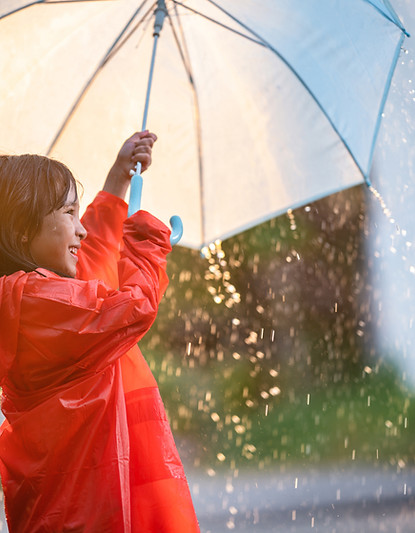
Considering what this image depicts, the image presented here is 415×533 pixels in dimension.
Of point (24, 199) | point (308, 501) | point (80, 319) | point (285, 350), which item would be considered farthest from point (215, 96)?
point (285, 350)

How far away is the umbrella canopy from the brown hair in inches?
18.9

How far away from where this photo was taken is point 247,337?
30.7 feet

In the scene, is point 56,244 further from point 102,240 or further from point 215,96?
point 215,96

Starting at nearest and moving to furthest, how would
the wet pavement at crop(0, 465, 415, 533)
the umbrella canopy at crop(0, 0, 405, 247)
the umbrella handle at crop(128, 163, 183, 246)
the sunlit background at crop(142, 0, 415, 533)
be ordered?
the umbrella handle at crop(128, 163, 183, 246), the umbrella canopy at crop(0, 0, 405, 247), the wet pavement at crop(0, 465, 415, 533), the sunlit background at crop(142, 0, 415, 533)

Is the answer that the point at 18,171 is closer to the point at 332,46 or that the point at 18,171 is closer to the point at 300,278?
the point at 332,46

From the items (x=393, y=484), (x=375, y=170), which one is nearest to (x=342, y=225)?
(x=375, y=170)

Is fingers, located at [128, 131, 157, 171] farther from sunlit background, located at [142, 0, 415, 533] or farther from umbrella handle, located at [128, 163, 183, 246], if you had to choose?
sunlit background, located at [142, 0, 415, 533]

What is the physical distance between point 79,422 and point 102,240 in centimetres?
48

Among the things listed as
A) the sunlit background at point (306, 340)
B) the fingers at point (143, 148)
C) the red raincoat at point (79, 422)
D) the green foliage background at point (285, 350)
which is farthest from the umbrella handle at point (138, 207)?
the green foliage background at point (285, 350)

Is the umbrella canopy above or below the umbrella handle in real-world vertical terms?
above

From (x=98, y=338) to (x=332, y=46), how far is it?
1.11 meters

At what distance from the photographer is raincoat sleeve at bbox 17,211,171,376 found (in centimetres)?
113

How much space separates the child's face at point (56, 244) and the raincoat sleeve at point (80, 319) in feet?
0.28

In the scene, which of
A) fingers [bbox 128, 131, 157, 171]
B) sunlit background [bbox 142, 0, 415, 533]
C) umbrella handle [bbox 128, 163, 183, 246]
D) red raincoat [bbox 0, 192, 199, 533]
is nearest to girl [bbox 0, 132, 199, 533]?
red raincoat [bbox 0, 192, 199, 533]
